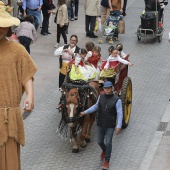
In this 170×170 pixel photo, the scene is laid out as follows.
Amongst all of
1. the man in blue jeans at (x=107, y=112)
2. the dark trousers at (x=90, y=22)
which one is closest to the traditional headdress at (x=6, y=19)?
the man in blue jeans at (x=107, y=112)

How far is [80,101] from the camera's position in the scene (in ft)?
38.9

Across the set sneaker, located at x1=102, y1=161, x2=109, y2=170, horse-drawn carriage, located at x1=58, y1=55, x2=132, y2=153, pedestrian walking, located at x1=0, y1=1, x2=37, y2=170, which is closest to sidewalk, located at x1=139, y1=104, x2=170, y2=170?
sneaker, located at x1=102, y1=161, x2=109, y2=170

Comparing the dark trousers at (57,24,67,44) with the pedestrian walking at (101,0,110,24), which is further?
the pedestrian walking at (101,0,110,24)

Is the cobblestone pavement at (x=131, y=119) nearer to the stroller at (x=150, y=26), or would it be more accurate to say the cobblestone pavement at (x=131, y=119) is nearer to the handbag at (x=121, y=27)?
the stroller at (x=150, y=26)

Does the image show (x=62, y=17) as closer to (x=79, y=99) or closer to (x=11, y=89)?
(x=79, y=99)

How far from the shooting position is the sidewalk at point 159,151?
11.8 metres

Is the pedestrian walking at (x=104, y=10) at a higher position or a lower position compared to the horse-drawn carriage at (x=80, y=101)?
higher

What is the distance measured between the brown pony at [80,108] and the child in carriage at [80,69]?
0.69 feet

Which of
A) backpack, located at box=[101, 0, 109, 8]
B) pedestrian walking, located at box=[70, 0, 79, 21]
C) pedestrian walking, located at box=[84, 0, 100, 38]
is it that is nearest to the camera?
pedestrian walking, located at box=[84, 0, 100, 38]

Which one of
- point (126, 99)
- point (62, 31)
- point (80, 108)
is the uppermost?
point (62, 31)

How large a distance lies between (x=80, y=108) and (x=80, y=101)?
0.13 metres

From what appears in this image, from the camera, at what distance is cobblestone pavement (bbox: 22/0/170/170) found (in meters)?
12.1

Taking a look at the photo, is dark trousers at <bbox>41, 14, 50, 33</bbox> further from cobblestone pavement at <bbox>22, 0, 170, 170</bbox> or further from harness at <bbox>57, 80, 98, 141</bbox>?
harness at <bbox>57, 80, 98, 141</bbox>

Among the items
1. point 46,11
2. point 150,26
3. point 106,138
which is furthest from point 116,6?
point 106,138
